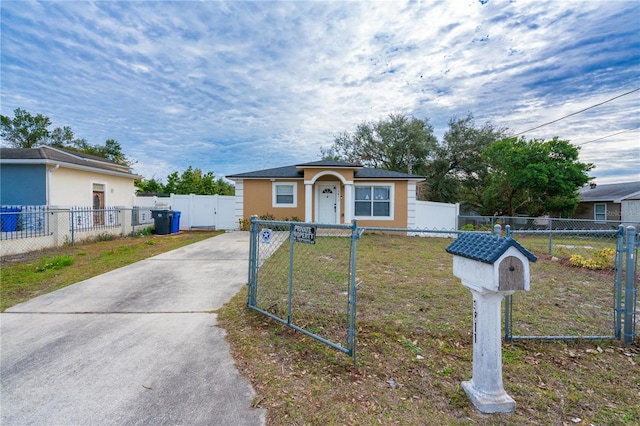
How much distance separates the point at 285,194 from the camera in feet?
48.6

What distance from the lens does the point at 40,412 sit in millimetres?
2150

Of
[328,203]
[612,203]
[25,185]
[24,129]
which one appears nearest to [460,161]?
[612,203]

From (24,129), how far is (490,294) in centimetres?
4526

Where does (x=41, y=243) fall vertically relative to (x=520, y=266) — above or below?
below

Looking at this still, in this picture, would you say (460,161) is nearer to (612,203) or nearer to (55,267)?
(612,203)

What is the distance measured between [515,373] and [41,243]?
1275 centimetres

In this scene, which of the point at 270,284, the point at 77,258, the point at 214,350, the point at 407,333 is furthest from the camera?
the point at 77,258

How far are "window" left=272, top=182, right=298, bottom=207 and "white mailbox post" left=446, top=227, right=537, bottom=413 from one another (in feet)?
41.6

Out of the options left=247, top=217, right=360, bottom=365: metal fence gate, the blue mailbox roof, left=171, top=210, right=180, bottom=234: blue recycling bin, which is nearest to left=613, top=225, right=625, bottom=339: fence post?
the blue mailbox roof

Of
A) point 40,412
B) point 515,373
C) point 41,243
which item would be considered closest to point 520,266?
point 515,373

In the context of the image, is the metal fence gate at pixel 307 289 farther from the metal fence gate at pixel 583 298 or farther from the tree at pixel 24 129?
the tree at pixel 24 129

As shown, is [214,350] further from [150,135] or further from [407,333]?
[150,135]

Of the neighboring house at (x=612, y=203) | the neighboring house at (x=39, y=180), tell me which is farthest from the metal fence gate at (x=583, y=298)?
the neighboring house at (x=612, y=203)

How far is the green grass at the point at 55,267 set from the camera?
17.0ft
